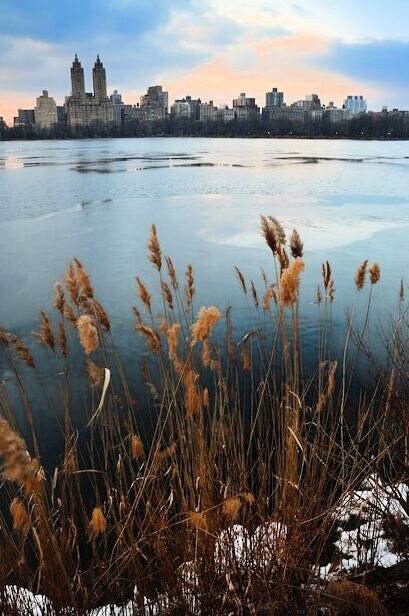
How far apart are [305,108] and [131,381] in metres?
168

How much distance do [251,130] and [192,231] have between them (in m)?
81.4

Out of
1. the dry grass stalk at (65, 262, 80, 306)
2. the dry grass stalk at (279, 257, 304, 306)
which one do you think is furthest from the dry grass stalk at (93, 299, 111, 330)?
the dry grass stalk at (279, 257, 304, 306)

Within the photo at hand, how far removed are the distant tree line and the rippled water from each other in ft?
193

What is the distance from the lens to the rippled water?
6.52 metres

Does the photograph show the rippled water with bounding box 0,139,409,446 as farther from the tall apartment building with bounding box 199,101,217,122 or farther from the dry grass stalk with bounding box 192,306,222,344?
the tall apartment building with bounding box 199,101,217,122

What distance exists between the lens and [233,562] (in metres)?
2.01

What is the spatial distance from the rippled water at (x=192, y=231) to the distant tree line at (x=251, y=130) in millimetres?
58759

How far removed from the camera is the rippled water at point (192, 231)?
21.4 ft

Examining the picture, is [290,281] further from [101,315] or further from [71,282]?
[71,282]

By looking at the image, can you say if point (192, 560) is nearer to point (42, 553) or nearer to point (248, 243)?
point (42, 553)

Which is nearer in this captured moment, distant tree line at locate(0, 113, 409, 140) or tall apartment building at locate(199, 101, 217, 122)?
distant tree line at locate(0, 113, 409, 140)

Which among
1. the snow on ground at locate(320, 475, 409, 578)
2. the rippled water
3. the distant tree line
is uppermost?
the distant tree line

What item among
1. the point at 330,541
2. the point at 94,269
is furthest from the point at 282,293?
the point at 94,269

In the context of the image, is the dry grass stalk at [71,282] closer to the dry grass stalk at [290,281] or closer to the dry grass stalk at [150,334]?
the dry grass stalk at [150,334]
